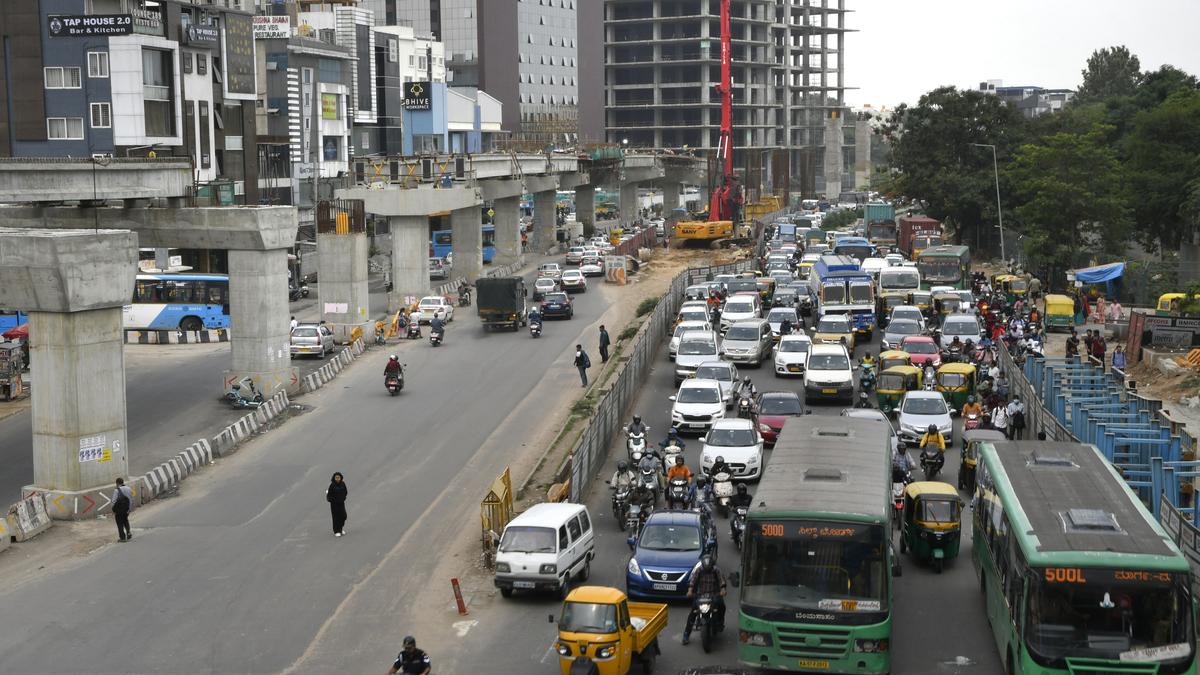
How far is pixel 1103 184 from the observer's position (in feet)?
236

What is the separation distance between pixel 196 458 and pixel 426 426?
23.4ft

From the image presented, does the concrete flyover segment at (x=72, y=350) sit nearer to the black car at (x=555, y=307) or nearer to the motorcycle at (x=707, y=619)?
the motorcycle at (x=707, y=619)

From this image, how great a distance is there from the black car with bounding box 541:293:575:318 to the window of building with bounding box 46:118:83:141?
78.8 ft

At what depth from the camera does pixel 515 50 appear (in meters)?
152

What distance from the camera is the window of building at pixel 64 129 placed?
226 ft

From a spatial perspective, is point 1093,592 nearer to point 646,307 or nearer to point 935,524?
point 935,524

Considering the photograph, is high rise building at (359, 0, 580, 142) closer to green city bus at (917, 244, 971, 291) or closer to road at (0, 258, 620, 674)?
green city bus at (917, 244, 971, 291)

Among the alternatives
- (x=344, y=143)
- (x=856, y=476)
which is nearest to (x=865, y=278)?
Result: (x=856, y=476)

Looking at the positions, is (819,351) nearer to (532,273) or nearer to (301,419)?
(301,419)

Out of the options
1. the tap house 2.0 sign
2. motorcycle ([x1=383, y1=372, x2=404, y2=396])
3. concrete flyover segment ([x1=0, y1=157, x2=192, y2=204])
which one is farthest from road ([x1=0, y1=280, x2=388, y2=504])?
the tap house 2.0 sign

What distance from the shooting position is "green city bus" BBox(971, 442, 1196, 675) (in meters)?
16.0

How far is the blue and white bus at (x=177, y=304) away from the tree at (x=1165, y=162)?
Answer: 45.7 metres

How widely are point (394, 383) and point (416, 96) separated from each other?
6878 cm

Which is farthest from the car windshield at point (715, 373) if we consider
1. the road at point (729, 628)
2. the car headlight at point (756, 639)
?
the car headlight at point (756, 639)
